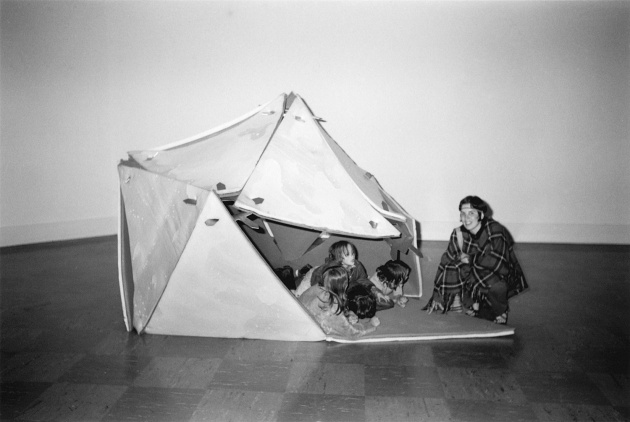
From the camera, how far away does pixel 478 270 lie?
285 cm

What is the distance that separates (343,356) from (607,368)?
3.98 ft

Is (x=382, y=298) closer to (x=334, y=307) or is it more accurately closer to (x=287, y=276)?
(x=334, y=307)

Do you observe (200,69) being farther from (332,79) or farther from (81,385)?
(81,385)

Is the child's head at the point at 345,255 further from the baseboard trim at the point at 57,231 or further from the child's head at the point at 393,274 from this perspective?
the baseboard trim at the point at 57,231

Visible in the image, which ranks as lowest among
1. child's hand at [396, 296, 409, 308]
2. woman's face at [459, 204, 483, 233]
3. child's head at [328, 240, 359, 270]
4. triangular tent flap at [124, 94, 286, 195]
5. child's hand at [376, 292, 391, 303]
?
child's hand at [396, 296, 409, 308]

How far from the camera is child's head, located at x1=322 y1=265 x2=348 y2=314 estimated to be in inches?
109

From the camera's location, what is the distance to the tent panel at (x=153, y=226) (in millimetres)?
2682

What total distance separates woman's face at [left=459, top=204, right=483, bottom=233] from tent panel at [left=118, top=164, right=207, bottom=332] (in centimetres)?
138

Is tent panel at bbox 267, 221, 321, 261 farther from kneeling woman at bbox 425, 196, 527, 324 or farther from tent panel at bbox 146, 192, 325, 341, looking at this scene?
kneeling woman at bbox 425, 196, 527, 324

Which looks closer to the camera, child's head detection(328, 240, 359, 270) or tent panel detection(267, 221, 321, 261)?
child's head detection(328, 240, 359, 270)

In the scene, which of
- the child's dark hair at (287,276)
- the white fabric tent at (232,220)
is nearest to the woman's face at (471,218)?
the white fabric tent at (232,220)

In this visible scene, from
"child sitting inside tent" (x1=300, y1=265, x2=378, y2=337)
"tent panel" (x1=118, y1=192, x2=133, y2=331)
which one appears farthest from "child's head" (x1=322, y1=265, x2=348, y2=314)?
"tent panel" (x1=118, y1=192, x2=133, y2=331)

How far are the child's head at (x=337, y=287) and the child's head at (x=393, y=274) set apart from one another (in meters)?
0.46

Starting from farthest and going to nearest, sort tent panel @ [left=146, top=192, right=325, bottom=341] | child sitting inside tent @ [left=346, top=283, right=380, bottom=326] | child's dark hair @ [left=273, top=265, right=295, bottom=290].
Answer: child's dark hair @ [left=273, top=265, right=295, bottom=290], child sitting inside tent @ [left=346, top=283, right=380, bottom=326], tent panel @ [left=146, top=192, right=325, bottom=341]
